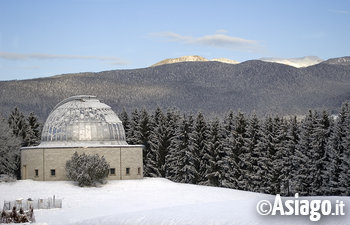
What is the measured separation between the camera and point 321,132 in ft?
211

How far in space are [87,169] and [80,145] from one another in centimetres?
425

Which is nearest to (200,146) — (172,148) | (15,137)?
(172,148)

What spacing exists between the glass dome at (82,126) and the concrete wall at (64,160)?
179cm

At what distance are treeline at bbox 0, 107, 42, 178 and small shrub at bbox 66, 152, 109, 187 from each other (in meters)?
8.25

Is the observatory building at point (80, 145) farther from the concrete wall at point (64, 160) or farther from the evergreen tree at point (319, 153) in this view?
the evergreen tree at point (319, 153)

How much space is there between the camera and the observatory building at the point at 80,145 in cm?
6022

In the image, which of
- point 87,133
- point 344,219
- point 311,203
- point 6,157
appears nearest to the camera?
point 344,219

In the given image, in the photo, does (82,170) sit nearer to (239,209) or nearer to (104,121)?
(104,121)

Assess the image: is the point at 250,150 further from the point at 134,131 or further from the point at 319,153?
the point at 134,131

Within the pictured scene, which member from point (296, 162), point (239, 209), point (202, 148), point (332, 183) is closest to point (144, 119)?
point (202, 148)

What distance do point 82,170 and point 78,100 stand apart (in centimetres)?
1052

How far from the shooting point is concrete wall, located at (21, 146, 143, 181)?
60125 millimetres

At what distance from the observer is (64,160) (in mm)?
60094

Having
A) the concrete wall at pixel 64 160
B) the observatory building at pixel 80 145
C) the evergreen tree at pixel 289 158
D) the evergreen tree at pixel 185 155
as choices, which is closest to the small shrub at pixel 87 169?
the concrete wall at pixel 64 160
